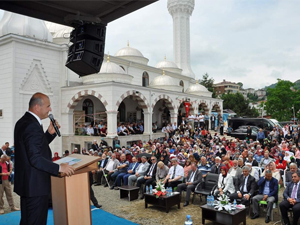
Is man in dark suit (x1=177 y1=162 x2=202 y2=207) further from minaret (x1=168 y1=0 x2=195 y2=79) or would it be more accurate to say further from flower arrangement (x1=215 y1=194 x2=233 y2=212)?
minaret (x1=168 y1=0 x2=195 y2=79)

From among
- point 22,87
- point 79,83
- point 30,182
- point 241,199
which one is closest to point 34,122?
point 30,182

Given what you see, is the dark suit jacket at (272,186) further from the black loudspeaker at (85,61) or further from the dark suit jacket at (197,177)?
the black loudspeaker at (85,61)

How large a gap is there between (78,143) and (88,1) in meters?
15.2

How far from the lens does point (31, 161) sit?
2.51 metres

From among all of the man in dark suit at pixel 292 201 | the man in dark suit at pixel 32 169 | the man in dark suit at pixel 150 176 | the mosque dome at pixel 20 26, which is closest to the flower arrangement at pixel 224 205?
the man in dark suit at pixel 292 201

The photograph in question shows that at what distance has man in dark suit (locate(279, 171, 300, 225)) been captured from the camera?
5668 millimetres

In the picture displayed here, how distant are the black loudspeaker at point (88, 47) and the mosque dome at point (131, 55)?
2191cm

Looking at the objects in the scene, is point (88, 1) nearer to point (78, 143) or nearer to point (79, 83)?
point (78, 143)

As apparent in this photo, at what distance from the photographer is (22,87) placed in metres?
16.6

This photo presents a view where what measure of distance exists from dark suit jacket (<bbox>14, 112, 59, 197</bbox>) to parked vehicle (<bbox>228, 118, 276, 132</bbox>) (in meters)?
22.8

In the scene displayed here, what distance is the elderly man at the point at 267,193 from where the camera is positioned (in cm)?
639

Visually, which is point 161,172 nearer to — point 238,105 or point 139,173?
point 139,173

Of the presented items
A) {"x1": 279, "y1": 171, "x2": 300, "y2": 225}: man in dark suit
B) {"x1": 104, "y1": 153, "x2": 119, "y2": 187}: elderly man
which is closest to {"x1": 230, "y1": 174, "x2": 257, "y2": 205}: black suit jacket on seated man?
{"x1": 279, "y1": 171, "x2": 300, "y2": 225}: man in dark suit

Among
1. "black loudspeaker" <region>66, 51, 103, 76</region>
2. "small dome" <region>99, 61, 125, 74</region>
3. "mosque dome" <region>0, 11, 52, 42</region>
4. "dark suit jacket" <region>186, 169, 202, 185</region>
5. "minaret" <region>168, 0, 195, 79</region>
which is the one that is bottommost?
"dark suit jacket" <region>186, 169, 202, 185</region>
